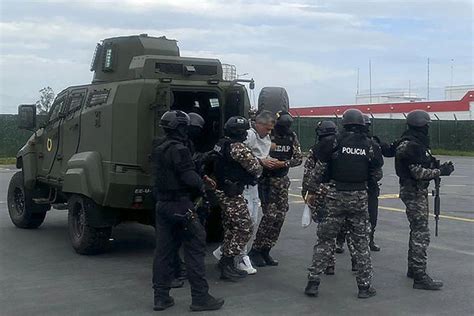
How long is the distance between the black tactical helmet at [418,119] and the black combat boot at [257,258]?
237cm

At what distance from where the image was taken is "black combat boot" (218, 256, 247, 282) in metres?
6.94

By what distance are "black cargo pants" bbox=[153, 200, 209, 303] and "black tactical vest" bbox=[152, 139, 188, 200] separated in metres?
0.09

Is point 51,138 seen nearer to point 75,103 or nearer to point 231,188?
point 75,103

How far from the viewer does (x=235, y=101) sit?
27.7 ft

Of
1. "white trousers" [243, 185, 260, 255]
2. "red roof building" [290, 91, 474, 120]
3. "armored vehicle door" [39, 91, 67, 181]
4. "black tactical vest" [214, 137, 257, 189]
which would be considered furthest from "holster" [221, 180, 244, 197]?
"red roof building" [290, 91, 474, 120]

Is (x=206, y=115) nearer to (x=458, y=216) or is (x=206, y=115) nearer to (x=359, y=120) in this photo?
(x=359, y=120)

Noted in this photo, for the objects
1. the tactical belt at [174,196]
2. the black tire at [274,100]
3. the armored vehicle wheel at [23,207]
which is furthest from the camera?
the armored vehicle wheel at [23,207]

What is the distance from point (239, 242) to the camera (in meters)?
6.88

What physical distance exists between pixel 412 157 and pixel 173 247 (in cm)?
264

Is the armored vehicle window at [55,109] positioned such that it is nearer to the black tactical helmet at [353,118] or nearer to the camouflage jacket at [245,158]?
the camouflage jacket at [245,158]

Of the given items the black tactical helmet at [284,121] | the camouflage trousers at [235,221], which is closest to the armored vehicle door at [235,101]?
the black tactical helmet at [284,121]

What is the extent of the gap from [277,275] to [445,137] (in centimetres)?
3348

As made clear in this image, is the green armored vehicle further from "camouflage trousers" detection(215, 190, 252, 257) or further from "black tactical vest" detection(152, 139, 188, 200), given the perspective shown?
"black tactical vest" detection(152, 139, 188, 200)

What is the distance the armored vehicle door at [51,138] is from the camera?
30.8 feet
